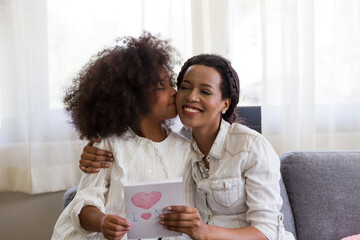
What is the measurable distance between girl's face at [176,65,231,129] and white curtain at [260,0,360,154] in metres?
0.75

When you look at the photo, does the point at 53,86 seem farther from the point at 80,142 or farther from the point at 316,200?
the point at 316,200

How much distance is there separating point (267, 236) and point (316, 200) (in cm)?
42

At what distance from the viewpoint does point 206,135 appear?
1.50m

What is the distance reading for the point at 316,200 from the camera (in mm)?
1669

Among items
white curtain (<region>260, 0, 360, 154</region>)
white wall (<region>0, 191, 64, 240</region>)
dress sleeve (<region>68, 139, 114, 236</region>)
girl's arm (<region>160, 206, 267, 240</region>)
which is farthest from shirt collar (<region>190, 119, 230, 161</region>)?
white wall (<region>0, 191, 64, 240</region>)

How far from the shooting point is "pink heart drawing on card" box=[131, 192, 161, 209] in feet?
3.84

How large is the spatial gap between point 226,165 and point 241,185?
8cm

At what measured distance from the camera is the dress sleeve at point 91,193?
134cm

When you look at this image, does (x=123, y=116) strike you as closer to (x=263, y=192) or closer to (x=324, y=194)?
(x=263, y=192)

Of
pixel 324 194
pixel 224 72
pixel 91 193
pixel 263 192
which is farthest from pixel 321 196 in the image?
pixel 91 193

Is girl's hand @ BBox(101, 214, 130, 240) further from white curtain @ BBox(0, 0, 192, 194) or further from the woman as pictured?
white curtain @ BBox(0, 0, 192, 194)

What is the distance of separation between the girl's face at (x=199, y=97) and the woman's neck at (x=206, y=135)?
6cm

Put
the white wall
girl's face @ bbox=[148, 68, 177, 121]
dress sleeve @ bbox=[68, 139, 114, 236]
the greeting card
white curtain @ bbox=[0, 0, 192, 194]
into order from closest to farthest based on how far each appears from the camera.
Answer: the greeting card
dress sleeve @ bbox=[68, 139, 114, 236]
girl's face @ bbox=[148, 68, 177, 121]
white curtain @ bbox=[0, 0, 192, 194]
the white wall

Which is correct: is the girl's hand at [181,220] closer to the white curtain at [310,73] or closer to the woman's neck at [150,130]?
the woman's neck at [150,130]
